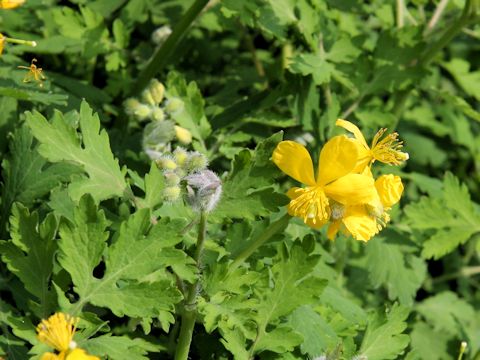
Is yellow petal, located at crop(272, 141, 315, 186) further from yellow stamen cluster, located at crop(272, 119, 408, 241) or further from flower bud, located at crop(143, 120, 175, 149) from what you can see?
flower bud, located at crop(143, 120, 175, 149)

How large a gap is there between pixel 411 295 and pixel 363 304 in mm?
422

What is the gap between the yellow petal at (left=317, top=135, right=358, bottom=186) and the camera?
80.4 inches

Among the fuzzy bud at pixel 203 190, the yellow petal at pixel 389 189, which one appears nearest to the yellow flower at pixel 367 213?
the yellow petal at pixel 389 189

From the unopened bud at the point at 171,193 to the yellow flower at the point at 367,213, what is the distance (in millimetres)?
464

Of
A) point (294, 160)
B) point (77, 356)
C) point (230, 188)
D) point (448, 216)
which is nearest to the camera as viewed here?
point (77, 356)

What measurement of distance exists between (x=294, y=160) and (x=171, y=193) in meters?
0.37

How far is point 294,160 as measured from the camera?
2.12m

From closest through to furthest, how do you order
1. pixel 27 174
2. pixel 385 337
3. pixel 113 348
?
pixel 113 348, pixel 385 337, pixel 27 174

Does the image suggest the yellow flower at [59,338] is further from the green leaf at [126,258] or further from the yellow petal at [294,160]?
the yellow petal at [294,160]

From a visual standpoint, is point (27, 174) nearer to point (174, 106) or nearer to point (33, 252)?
point (33, 252)

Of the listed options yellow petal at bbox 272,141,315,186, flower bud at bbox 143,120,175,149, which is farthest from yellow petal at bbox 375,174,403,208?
flower bud at bbox 143,120,175,149

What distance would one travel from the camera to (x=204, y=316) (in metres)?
2.19

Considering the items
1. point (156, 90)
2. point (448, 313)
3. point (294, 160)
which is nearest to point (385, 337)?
point (294, 160)

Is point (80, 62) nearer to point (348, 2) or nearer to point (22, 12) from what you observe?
point (22, 12)
